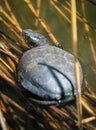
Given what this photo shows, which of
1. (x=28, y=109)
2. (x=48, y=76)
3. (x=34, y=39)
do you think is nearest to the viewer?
(x=48, y=76)

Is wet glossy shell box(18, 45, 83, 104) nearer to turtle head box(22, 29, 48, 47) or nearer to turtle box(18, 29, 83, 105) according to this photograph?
turtle box(18, 29, 83, 105)

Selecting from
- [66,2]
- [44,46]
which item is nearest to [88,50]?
[66,2]

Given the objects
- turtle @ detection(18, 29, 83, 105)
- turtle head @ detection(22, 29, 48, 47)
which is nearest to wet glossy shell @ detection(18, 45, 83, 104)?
turtle @ detection(18, 29, 83, 105)

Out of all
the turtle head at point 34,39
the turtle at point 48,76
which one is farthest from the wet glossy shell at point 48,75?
the turtle head at point 34,39

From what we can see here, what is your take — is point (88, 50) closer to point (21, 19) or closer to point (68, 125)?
point (21, 19)

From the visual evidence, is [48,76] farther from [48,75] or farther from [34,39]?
[34,39]

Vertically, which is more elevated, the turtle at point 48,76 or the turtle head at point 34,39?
the turtle head at point 34,39

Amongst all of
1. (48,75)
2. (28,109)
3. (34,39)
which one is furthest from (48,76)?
(34,39)

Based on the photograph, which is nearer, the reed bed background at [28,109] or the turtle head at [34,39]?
the reed bed background at [28,109]

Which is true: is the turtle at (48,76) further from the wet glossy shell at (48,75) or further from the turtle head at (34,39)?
the turtle head at (34,39)
